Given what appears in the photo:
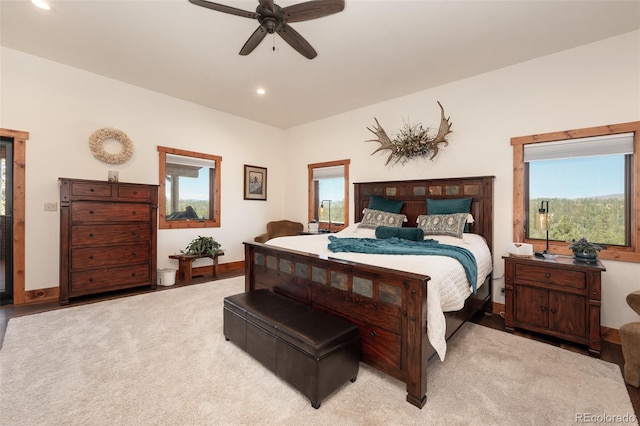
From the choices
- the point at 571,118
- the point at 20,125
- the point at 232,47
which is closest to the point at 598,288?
the point at 571,118

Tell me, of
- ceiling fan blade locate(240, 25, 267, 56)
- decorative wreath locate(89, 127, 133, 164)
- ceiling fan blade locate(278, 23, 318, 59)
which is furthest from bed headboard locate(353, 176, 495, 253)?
decorative wreath locate(89, 127, 133, 164)

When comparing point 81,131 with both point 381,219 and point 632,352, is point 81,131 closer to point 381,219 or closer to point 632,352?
point 381,219

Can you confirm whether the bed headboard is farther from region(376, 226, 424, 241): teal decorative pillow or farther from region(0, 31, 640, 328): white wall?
region(376, 226, 424, 241): teal decorative pillow

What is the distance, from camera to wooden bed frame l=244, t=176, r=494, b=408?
1.75 m

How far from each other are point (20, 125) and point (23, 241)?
145 cm

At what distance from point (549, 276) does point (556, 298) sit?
0.69ft

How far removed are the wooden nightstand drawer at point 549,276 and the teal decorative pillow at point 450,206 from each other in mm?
871

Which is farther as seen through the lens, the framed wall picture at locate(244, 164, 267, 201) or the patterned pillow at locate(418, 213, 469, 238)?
the framed wall picture at locate(244, 164, 267, 201)

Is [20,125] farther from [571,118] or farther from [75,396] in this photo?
[571,118]

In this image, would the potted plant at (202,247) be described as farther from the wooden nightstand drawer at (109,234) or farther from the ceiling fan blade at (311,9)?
the ceiling fan blade at (311,9)

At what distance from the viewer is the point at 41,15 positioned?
271 cm

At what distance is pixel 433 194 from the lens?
398 centimetres

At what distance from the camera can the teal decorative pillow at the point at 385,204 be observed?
4.19 meters

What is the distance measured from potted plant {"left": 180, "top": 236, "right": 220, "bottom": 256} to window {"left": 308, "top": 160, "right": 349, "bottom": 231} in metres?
2.01
